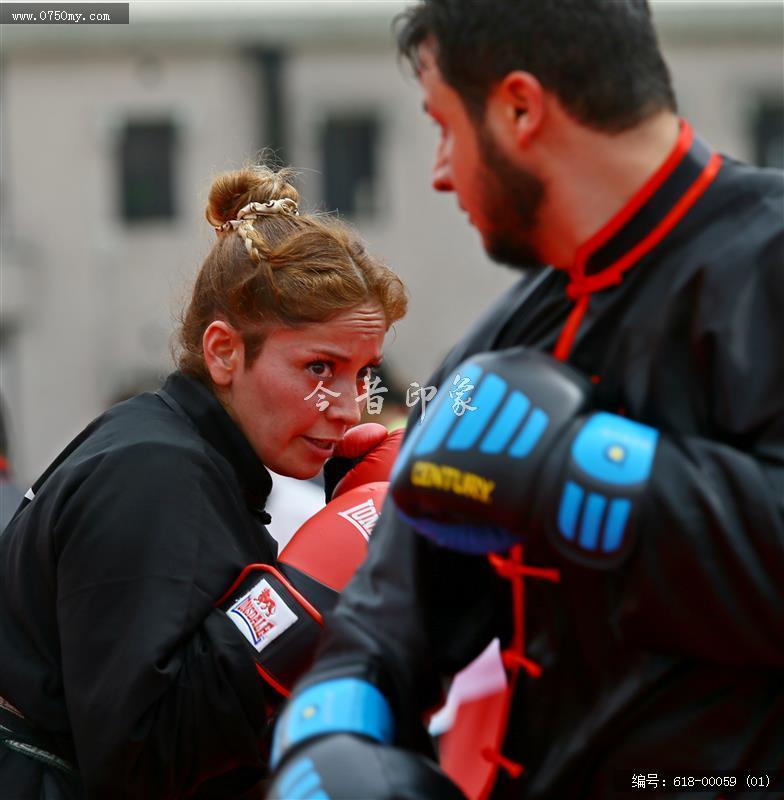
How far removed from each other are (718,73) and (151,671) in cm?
1735

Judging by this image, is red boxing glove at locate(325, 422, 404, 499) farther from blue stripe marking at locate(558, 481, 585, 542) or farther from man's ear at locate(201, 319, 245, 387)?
blue stripe marking at locate(558, 481, 585, 542)

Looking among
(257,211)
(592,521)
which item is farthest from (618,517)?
(257,211)

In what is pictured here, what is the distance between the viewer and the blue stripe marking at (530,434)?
5.77ft

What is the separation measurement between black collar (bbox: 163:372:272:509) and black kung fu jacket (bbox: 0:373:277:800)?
0.14ft

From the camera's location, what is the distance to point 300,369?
273cm

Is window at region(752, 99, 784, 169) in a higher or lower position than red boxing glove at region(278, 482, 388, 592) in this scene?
higher

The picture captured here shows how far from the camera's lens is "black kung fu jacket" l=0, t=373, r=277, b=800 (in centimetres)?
241

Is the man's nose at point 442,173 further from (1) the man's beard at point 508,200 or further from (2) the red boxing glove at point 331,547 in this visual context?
(2) the red boxing glove at point 331,547

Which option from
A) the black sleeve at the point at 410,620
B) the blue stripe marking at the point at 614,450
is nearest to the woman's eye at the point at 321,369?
the black sleeve at the point at 410,620

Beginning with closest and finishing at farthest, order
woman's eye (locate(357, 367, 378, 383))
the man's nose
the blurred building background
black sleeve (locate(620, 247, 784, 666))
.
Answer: black sleeve (locate(620, 247, 784, 666)) < the man's nose < woman's eye (locate(357, 367, 378, 383)) < the blurred building background

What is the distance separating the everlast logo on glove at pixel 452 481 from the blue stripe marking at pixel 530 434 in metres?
0.05

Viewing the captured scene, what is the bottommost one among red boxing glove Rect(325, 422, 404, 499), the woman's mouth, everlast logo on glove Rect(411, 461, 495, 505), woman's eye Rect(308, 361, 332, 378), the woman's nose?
red boxing glove Rect(325, 422, 404, 499)

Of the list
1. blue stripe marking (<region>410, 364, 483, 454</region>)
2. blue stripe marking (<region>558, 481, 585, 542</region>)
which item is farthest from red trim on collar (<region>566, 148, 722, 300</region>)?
blue stripe marking (<region>558, 481, 585, 542</region>)

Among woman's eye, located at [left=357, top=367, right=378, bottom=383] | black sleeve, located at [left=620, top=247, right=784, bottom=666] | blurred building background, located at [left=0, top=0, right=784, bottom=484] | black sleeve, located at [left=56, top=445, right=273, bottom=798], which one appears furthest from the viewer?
blurred building background, located at [left=0, top=0, right=784, bottom=484]
